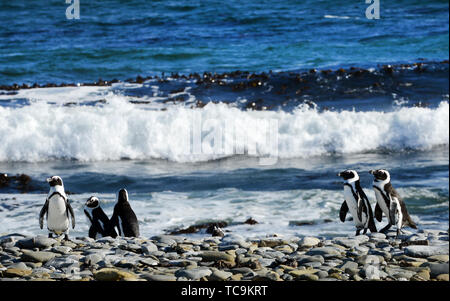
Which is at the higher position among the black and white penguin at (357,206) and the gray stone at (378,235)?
the black and white penguin at (357,206)

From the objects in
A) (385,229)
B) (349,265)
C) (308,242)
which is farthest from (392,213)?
(349,265)

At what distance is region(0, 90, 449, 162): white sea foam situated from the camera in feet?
20.0

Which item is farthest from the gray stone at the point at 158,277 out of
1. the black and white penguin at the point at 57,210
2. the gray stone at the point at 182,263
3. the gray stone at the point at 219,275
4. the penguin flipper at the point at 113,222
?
the penguin flipper at the point at 113,222

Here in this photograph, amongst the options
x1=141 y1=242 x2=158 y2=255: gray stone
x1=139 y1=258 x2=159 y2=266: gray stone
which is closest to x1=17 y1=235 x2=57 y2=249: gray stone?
x1=141 y1=242 x2=158 y2=255: gray stone

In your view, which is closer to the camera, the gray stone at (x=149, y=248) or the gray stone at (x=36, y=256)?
the gray stone at (x=36, y=256)

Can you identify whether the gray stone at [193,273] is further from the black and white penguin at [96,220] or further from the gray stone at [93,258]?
the black and white penguin at [96,220]

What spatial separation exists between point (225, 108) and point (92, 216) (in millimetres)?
4027

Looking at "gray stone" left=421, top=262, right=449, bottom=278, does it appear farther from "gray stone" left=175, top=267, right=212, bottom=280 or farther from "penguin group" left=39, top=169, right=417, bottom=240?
"penguin group" left=39, top=169, right=417, bottom=240

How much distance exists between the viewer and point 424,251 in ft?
11.5

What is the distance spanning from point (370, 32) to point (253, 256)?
3.86m

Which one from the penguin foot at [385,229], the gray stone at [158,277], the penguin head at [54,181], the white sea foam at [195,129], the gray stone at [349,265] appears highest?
the white sea foam at [195,129]

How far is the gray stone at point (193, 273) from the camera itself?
9.96 ft

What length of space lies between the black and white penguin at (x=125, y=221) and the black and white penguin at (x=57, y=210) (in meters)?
0.27
